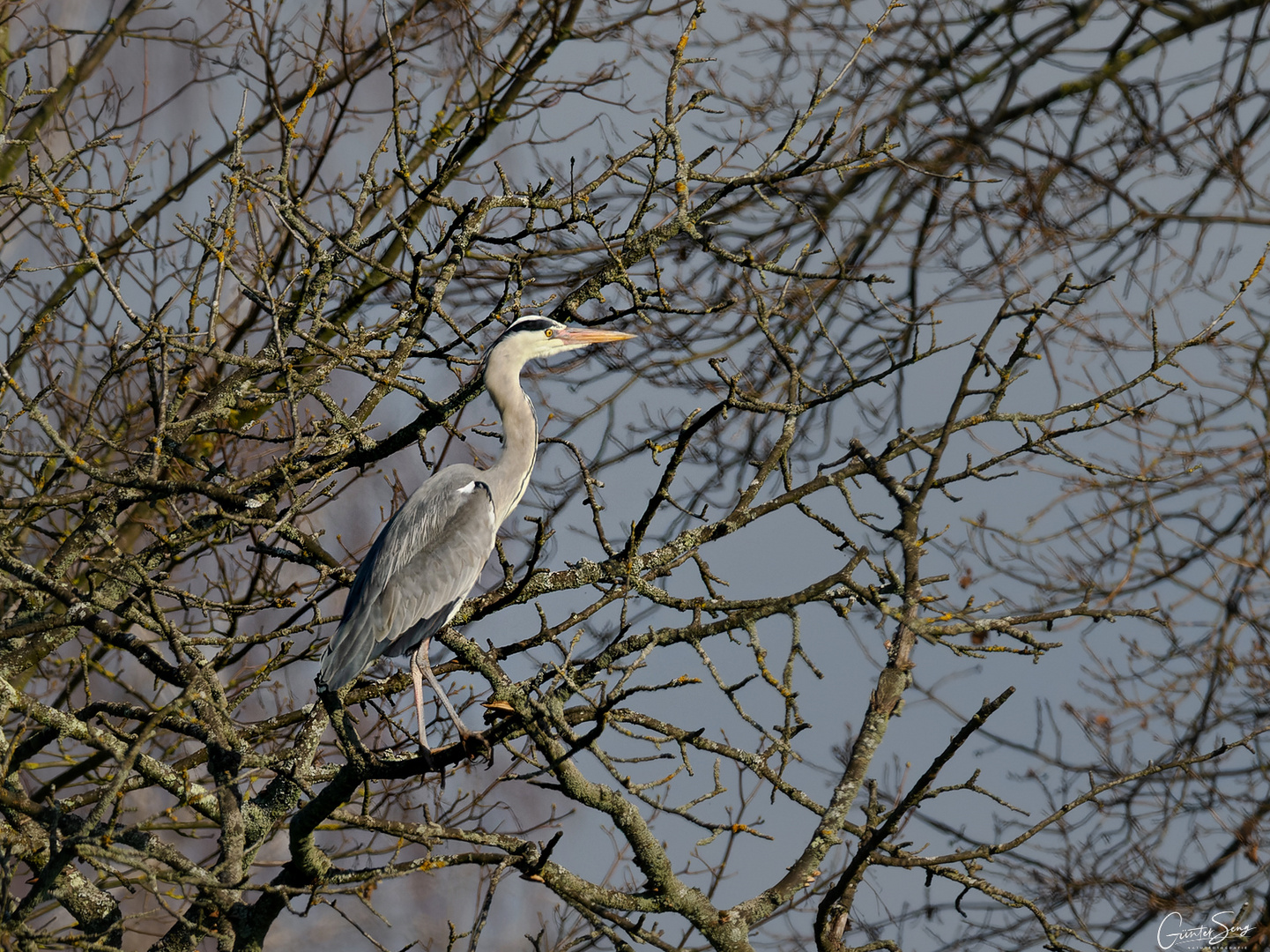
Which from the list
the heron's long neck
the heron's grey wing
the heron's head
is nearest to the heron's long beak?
the heron's head

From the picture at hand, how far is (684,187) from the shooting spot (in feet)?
18.7

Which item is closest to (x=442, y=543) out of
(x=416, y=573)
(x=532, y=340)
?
(x=416, y=573)

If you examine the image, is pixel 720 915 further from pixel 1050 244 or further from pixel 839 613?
pixel 1050 244

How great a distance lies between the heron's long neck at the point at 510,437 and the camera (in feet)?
19.7

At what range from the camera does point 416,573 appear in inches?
211

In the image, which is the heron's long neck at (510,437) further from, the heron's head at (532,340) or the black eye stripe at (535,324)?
the black eye stripe at (535,324)

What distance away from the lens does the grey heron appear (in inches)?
205

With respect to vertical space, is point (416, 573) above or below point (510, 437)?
below

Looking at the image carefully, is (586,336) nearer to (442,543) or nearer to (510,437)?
(510,437)

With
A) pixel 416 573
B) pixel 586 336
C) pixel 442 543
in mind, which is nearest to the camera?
pixel 416 573

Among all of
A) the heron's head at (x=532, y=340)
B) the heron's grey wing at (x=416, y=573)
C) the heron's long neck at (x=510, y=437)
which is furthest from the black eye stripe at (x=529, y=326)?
the heron's grey wing at (x=416, y=573)

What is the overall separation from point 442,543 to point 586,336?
149cm

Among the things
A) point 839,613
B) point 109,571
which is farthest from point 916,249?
point 109,571

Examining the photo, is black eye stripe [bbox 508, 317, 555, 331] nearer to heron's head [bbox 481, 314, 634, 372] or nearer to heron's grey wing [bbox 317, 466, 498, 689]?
heron's head [bbox 481, 314, 634, 372]
